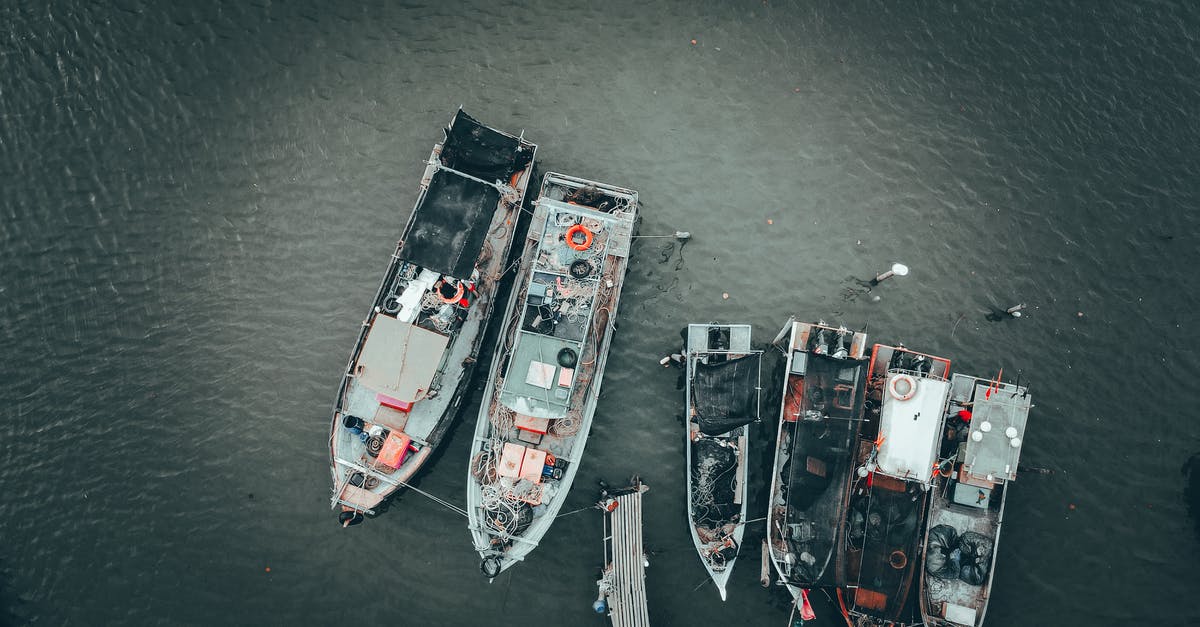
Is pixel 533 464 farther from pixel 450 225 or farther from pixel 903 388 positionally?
pixel 903 388

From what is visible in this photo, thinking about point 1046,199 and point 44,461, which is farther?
point 1046,199

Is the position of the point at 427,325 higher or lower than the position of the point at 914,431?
higher

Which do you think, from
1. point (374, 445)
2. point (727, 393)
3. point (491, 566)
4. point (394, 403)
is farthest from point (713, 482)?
point (374, 445)

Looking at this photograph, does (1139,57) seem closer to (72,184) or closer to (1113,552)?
(1113,552)

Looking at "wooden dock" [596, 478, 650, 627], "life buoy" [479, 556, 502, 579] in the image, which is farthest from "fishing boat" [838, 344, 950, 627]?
"life buoy" [479, 556, 502, 579]

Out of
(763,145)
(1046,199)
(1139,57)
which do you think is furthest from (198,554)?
(1139,57)

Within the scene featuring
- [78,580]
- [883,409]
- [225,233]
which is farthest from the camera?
[225,233]

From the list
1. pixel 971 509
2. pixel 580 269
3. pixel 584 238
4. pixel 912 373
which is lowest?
pixel 971 509

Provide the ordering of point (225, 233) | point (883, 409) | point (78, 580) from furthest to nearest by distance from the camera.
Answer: point (225, 233), point (78, 580), point (883, 409)
